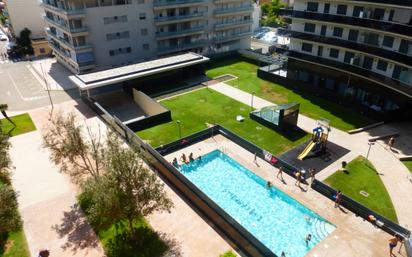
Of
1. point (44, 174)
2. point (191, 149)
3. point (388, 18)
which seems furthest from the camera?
point (388, 18)

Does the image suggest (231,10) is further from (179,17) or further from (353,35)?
(353,35)

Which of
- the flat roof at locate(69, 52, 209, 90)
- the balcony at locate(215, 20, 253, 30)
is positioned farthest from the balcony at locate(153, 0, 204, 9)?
the flat roof at locate(69, 52, 209, 90)

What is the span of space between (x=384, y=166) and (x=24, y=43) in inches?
3250

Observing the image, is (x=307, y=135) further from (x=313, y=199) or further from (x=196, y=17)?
(x=196, y=17)

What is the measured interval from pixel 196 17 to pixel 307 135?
38.3 metres

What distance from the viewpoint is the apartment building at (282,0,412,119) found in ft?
130

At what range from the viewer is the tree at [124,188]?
818 inches

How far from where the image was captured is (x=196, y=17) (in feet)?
214

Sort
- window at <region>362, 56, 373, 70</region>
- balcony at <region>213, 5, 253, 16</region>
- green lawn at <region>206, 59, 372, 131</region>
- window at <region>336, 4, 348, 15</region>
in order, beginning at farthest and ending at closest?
balcony at <region>213, 5, 253, 16</region>
window at <region>336, 4, 348, 15</region>
window at <region>362, 56, 373, 70</region>
green lawn at <region>206, 59, 372, 131</region>

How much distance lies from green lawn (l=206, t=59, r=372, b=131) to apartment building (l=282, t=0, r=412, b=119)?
93.9 inches

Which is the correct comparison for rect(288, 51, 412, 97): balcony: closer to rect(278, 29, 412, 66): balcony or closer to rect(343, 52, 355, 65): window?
rect(343, 52, 355, 65): window

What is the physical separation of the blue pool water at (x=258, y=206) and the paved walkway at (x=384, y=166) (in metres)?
6.10

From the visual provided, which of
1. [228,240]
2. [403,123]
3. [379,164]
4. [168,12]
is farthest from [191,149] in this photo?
[168,12]

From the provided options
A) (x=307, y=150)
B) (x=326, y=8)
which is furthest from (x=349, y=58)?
(x=307, y=150)
